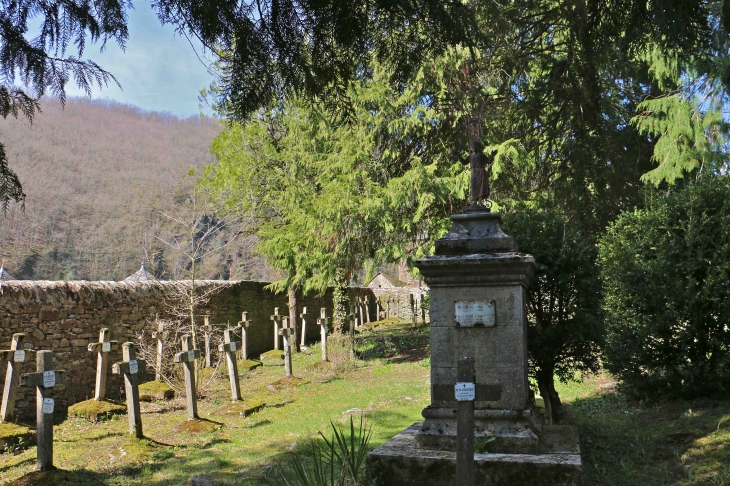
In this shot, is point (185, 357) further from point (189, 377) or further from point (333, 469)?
point (333, 469)

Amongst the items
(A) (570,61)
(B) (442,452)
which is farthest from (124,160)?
(B) (442,452)

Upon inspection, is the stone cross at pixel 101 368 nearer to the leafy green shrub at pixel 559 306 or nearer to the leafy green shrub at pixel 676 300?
the leafy green shrub at pixel 559 306

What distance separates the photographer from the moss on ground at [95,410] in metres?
8.58

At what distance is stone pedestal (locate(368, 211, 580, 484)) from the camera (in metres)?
4.75

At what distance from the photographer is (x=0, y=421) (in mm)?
7598

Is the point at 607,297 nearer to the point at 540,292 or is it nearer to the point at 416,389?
the point at 540,292

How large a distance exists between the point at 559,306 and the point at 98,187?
51.5 m

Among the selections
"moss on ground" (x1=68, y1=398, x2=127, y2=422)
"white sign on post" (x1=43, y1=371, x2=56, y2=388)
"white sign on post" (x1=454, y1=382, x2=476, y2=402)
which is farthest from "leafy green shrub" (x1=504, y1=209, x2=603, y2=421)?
"moss on ground" (x1=68, y1=398, x2=127, y2=422)

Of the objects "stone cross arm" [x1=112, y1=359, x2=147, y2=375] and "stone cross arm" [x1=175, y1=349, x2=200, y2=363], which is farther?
"stone cross arm" [x1=175, y1=349, x2=200, y2=363]

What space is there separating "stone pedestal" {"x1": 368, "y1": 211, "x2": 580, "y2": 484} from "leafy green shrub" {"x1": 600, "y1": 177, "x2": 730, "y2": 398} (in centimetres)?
307

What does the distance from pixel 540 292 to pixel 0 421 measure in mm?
7289

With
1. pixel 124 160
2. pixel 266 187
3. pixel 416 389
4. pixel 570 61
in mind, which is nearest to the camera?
pixel 570 61

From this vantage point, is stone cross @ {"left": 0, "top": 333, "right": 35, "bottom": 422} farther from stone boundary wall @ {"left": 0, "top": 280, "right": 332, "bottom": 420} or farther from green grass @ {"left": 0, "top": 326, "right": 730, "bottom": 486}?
green grass @ {"left": 0, "top": 326, "right": 730, "bottom": 486}

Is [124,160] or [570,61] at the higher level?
[124,160]
